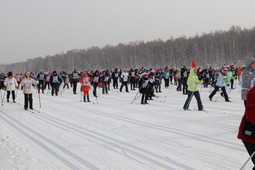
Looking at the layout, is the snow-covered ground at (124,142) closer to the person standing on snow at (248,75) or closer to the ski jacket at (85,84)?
the person standing on snow at (248,75)

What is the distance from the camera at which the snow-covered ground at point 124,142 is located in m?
4.44

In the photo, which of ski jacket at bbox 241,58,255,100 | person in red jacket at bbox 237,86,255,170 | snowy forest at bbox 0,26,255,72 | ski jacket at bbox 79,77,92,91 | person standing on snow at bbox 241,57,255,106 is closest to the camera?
person in red jacket at bbox 237,86,255,170

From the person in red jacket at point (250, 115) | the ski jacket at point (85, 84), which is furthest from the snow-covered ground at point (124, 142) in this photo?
the ski jacket at point (85, 84)

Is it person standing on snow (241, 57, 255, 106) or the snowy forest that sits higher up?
the snowy forest

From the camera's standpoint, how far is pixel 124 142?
5.73 meters

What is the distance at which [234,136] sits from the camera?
19.4ft

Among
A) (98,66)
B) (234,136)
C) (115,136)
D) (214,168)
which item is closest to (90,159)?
(115,136)

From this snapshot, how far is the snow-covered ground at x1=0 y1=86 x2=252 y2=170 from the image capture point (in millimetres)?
4444

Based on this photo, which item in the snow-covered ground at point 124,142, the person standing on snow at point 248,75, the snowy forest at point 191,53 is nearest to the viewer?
the snow-covered ground at point 124,142

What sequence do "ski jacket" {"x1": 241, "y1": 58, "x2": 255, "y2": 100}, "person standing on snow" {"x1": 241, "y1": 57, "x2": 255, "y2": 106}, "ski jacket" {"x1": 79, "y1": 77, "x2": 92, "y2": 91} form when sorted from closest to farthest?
1. "person standing on snow" {"x1": 241, "y1": 57, "x2": 255, "y2": 106}
2. "ski jacket" {"x1": 241, "y1": 58, "x2": 255, "y2": 100}
3. "ski jacket" {"x1": 79, "y1": 77, "x2": 92, "y2": 91}

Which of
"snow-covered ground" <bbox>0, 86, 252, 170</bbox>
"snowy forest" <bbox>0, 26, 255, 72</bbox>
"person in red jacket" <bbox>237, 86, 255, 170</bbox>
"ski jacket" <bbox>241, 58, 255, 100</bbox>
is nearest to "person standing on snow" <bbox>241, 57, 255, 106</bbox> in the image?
"ski jacket" <bbox>241, 58, 255, 100</bbox>

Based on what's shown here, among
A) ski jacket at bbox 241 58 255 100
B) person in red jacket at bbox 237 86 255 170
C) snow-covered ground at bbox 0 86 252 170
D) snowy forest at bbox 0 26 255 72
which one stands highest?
snowy forest at bbox 0 26 255 72

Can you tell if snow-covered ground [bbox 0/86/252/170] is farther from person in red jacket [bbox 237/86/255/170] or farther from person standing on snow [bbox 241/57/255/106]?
person in red jacket [bbox 237/86/255/170]

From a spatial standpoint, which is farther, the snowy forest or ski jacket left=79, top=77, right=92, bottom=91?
the snowy forest
